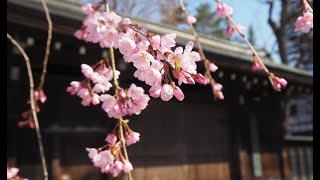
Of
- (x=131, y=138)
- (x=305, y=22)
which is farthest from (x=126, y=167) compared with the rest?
(x=305, y=22)

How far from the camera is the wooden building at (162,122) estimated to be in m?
3.88

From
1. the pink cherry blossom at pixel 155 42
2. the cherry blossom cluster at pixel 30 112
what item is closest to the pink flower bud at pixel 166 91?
the pink cherry blossom at pixel 155 42

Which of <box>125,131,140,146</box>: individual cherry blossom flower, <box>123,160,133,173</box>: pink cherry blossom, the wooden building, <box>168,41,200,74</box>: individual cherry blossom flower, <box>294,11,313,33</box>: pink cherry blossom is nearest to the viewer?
<box>168,41,200,74</box>: individual cherry blossom flower

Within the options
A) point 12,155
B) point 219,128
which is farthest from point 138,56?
point 219,128

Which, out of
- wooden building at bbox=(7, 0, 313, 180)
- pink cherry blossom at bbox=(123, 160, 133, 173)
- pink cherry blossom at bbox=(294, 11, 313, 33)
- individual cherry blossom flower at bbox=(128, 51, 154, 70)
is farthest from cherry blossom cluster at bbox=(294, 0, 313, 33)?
wooden building at bbox=(7, 0, 313, 180)

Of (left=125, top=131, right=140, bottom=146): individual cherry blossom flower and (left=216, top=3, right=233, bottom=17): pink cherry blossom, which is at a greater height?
(left=216, top=3, right=233, bottom=17): pink cherry blossom

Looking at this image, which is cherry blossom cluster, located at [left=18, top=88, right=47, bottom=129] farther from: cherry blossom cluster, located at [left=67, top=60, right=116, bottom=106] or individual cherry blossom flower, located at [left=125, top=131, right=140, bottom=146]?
individual cherry blossom flower, located at [left=125, top=131, right=140, bottom=146]

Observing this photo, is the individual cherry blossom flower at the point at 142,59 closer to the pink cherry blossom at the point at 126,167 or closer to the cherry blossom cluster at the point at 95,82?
the pink cherry blossom at the point at 126,167

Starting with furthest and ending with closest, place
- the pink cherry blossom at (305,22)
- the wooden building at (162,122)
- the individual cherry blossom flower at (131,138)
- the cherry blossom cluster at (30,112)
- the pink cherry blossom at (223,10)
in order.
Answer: the wooden building at (162,122), the cherry blossom cluster at (30,112), the pink cherry blossom at (223,10), the pink cherry blossom at (305,22), the individual cherry blossom flower at (131,138)

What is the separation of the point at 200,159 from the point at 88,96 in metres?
3.65

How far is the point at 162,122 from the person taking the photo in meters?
5.13

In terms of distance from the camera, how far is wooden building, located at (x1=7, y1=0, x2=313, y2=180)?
153 inches

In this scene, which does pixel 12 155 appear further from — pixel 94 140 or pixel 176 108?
pixel 176 108

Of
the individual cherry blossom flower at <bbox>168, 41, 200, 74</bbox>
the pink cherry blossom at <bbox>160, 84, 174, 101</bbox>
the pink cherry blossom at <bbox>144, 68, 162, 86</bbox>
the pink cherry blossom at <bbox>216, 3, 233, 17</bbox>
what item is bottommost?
the pink cherry blossom at <bbox>160, 84, 174, 101</bbox>
